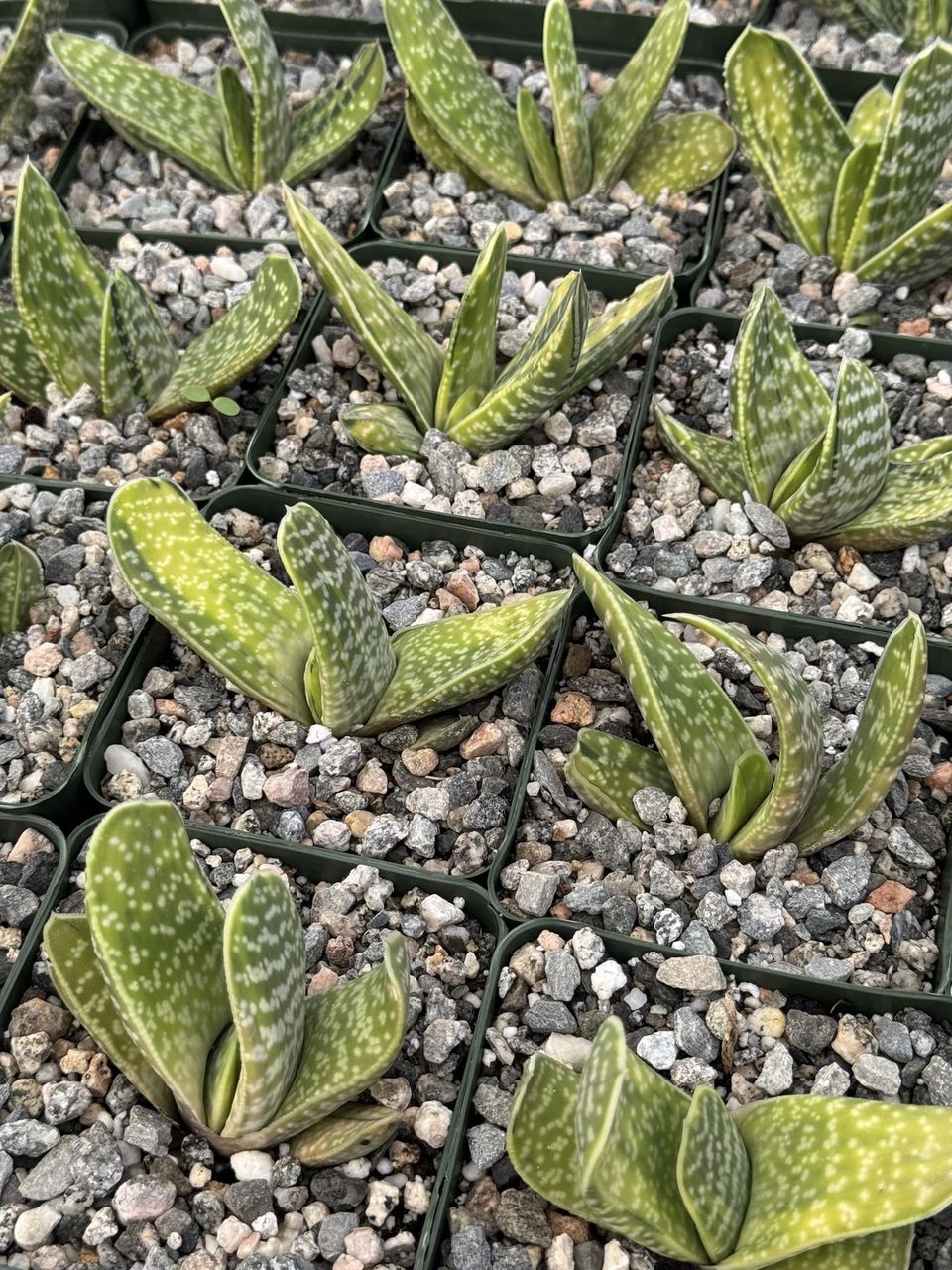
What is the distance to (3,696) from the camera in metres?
1.55

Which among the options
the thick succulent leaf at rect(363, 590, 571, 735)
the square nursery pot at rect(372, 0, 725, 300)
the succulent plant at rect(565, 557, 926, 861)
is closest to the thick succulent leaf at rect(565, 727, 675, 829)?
the succulent plant at rect(565, 557, 926, 861)

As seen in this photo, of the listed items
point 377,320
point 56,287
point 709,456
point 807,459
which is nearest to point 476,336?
point 377,320

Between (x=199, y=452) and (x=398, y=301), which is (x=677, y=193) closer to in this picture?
(x=398, y=301)

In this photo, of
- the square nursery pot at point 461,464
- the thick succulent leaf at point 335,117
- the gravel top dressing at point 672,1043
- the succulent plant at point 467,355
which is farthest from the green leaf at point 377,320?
the gravel top dressing at point 672,1043

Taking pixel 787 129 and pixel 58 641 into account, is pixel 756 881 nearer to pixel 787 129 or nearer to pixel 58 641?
pixel 58 641

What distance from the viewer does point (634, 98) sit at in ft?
6.69

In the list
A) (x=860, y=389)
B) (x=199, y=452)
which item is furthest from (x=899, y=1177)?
(x=199, y=452)

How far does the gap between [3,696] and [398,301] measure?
85cm

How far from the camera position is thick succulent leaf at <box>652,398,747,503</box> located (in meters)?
1.73

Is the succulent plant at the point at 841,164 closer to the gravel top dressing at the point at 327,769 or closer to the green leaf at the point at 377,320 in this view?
the green leaf at the point at 377,320

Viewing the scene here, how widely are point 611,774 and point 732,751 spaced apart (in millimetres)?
132

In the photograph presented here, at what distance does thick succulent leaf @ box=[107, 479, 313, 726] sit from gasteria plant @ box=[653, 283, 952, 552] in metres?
0.61

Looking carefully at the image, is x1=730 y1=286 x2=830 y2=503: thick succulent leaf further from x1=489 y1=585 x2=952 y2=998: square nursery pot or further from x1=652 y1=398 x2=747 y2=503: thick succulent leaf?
x1=489 y1=585 x2=952 y2=998: square nursery pot

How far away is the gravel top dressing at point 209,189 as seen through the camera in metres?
2.14
